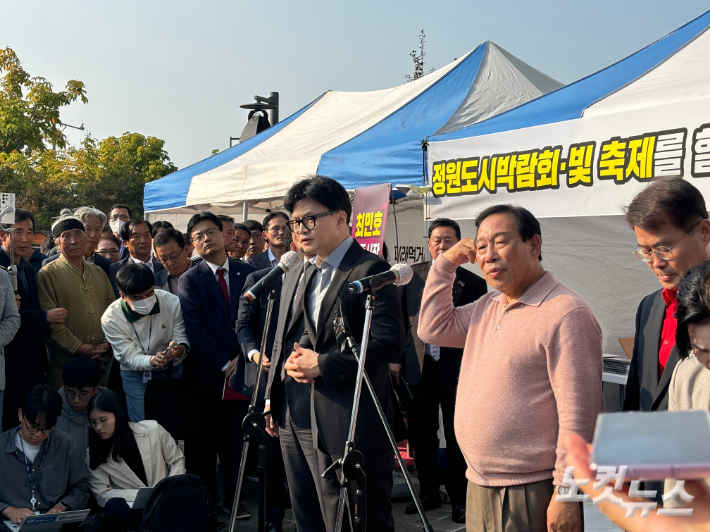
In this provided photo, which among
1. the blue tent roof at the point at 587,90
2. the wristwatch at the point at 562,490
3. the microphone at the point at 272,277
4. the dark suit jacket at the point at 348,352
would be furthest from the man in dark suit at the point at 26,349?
the wristwatch at the point at 562,490

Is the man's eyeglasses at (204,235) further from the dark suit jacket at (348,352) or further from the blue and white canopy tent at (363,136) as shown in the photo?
the dark suit jacket at (348,352)

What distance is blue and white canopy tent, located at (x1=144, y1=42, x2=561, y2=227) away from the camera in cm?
601

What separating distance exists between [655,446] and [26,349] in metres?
4.49

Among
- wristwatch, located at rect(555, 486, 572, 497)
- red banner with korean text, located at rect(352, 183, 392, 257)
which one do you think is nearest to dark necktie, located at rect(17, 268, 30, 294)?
red banner with korean text, located at rect(352, 183, 392, 257)

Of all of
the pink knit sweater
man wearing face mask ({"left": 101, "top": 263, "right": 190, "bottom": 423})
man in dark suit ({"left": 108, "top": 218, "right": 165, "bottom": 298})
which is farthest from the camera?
man in dark suit ({"left": 108, "top": 218, "right": 165, "bottom": 298})

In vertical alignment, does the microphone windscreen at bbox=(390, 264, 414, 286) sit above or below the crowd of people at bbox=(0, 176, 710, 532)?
above

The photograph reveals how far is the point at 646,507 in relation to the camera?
3.69 ft

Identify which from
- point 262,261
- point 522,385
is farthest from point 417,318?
point 522,385

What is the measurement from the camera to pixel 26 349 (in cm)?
456

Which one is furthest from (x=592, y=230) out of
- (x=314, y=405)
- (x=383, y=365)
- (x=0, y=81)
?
(x=0, y=81)

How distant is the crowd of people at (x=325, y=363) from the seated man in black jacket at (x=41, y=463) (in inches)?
0.4

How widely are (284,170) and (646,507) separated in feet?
20.7

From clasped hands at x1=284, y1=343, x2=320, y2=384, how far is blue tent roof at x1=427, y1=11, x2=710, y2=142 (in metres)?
2.33

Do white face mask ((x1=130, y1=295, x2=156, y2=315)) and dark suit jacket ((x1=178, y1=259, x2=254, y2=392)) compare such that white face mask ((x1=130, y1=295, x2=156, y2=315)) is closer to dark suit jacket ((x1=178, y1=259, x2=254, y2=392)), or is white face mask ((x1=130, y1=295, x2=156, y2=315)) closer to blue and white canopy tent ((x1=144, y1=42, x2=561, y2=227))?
dark suit jacket ((x1=178, y1=259, x2=254, y2=392))
